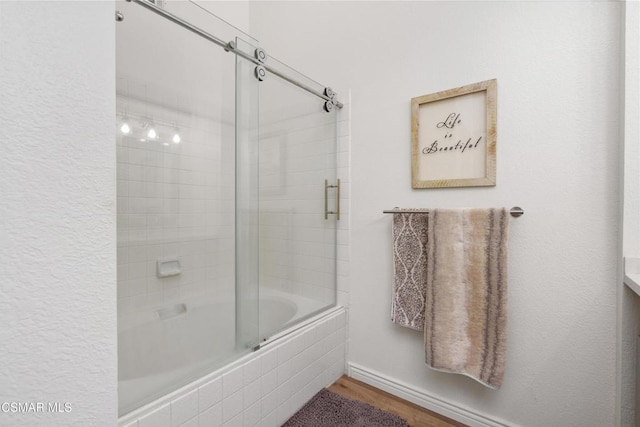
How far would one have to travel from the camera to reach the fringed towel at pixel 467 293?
3.88 ft

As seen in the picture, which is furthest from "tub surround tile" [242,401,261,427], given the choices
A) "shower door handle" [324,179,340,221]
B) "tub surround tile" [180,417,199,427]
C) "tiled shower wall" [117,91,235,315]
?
"shower door handle" [324,179,340,221]

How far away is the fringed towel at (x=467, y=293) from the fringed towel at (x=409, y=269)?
0.20 feet

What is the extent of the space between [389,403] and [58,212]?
5.30ft

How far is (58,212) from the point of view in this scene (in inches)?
16.2

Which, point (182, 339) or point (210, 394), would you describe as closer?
point (210, 394)

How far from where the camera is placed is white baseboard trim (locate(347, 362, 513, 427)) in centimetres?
129

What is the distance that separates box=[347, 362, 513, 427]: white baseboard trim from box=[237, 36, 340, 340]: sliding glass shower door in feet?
1.41

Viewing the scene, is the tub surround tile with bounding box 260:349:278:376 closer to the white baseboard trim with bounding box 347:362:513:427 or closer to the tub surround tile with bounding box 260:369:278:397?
the tub surround tile with bounding box 260:369:278:397

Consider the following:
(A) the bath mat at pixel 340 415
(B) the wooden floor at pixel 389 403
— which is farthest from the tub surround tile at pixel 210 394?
(B) the wooden floor at pixel 389 403

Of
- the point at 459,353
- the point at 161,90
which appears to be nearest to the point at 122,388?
the point at 459,353

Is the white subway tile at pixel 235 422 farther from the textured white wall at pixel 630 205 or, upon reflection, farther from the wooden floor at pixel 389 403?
the textured white wall at pixel 630 205

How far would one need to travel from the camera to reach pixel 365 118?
1628 mm

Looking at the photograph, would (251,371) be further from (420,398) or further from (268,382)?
(420,398)

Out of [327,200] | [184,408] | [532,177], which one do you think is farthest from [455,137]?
[184,408]
